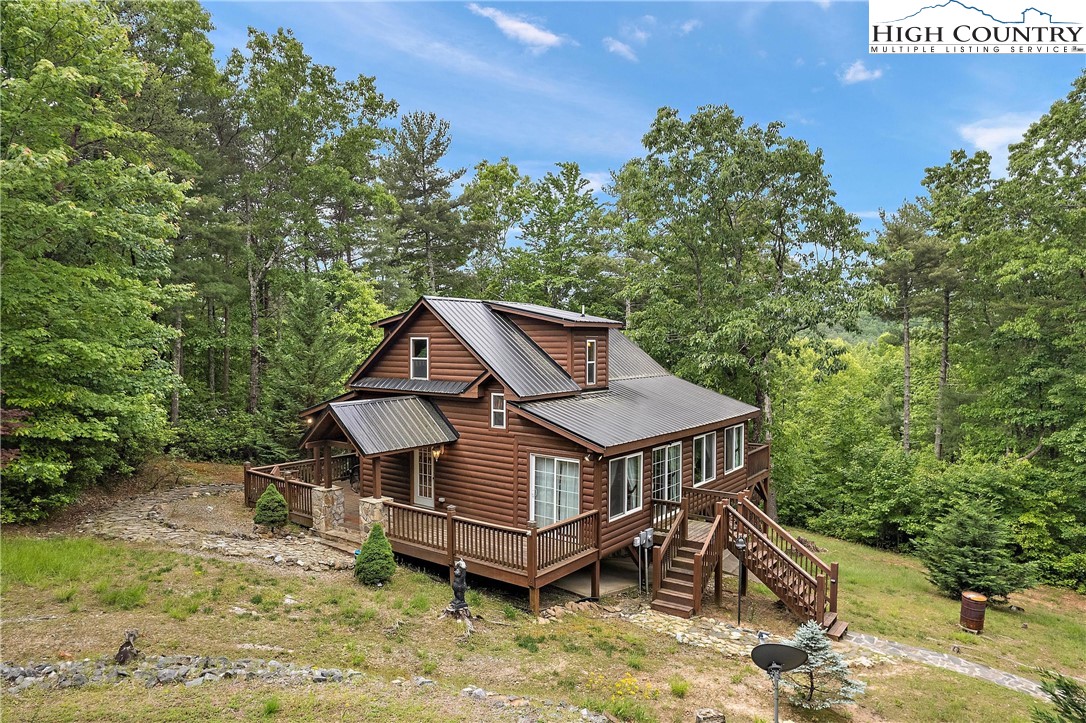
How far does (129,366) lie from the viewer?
14500 mm

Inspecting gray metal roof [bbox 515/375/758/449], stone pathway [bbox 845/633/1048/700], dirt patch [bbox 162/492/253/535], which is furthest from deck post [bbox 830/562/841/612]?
dirt patch [bbox 162/492/253/535]

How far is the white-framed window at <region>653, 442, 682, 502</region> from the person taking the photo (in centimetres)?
1463

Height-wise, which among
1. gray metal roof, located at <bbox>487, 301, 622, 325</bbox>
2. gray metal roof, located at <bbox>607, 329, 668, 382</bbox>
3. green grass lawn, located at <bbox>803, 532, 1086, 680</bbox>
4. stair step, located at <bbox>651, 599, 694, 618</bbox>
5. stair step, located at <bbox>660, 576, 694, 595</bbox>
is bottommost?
green grass lawn, located at <bbox>803, 532, 1086, 680</bbox>

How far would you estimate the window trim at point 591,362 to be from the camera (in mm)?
15914

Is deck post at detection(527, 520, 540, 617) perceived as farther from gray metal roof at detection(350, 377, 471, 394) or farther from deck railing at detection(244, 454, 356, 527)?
deck railing at detection(244, 454, 356, 527)

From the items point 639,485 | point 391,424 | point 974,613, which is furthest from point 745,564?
point 391,424

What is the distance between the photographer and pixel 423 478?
15.4 metres

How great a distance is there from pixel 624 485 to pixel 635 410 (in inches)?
106

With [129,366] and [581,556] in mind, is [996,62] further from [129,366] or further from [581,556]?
[129,366]

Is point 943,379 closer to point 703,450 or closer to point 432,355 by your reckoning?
point 703,450

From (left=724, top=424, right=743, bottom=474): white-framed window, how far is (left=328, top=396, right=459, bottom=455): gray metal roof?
9297 mm

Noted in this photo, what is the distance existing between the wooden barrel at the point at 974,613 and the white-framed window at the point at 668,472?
6.90 metres

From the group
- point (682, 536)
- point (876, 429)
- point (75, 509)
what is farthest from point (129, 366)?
point (876, 429)

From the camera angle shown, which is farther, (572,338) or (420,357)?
(420,357)
